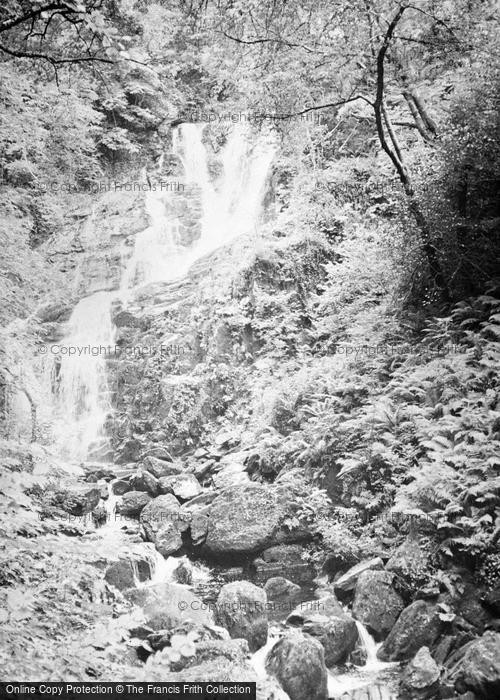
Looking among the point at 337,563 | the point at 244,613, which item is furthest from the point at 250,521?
the point at 244,613

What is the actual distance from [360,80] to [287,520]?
23.2 feet

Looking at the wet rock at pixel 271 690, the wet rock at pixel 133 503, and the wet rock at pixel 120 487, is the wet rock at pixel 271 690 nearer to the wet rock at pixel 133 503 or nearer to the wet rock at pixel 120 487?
the wet rock at pixel 133 503

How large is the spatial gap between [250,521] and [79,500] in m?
3.82

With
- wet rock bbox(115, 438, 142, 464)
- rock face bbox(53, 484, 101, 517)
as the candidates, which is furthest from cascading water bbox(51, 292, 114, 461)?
rock face bbox(53, 484, 101, 517)

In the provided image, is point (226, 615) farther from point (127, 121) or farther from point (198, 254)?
point (127, 121)

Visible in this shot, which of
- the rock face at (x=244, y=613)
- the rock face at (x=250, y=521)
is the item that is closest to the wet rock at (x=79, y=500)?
the rock face at (x=250, y=521)

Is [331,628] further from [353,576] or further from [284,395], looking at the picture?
[284,395]

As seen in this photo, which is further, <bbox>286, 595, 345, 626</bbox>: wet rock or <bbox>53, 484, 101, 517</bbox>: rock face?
<bbox>53, 484, 101, 517</bbox>: rock face

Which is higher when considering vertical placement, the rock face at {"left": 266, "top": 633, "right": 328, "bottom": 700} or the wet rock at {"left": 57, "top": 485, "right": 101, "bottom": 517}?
the wet rock at {"left": 57, "top": 485, "right": 101, "bottom": 517}

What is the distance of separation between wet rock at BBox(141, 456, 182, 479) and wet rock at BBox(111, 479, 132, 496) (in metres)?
0.60

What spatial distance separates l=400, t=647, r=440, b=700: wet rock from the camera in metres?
4.61

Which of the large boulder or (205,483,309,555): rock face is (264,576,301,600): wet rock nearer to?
(205,483,309,555): rock face

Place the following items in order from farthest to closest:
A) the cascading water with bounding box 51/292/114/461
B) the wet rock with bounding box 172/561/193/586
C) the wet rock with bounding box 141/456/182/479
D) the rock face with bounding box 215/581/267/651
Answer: the cascading water with bounding box 51/292/114/461
the wet rock with bounding box 141/456/182/479
the wet rock with bounding box 172/561/193/586
the rock face with bounding box 215/581/267/651

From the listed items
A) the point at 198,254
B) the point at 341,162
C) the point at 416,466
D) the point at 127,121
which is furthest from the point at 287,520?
the point at 127,121
